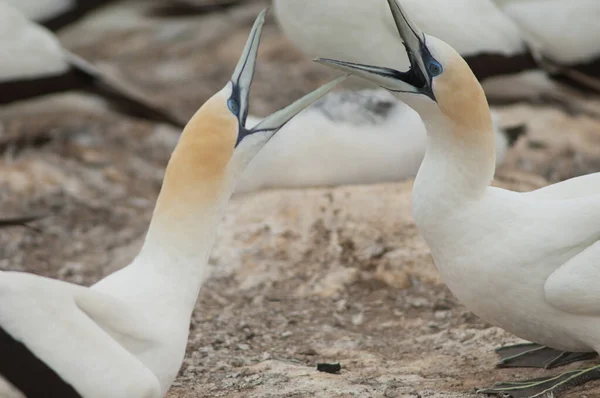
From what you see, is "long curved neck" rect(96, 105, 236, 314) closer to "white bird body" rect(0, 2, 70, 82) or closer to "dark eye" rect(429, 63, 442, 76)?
"dark eye" rect(429, 63, 442, 76)

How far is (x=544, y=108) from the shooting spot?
8.48 meters

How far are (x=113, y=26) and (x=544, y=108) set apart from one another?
13.7ft

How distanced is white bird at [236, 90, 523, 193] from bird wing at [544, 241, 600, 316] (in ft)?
9.69

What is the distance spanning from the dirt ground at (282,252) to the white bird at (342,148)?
0.19 m

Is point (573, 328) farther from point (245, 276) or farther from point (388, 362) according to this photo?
point (245, 276)

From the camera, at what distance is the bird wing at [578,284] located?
12.6ft

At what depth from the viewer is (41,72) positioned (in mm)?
7852

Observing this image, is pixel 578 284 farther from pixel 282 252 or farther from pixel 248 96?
pixel 282 252

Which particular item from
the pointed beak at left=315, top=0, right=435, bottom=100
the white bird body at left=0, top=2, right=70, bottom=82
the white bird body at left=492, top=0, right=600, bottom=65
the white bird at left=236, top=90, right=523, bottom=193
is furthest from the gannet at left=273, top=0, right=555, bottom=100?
the pointed beak at left=315, top=0, right=435, bottom=100

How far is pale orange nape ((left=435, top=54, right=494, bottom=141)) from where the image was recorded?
4051 mm

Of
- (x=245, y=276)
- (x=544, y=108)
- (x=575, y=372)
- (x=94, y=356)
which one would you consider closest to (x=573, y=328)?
(x=575, y=372)

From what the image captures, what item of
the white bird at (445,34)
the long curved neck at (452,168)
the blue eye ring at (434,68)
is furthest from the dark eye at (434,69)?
the white bird at (445,34)

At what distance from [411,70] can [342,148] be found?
2603 millimetres

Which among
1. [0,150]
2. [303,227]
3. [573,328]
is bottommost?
[0,150]
